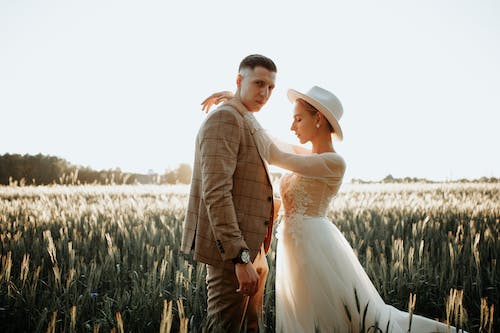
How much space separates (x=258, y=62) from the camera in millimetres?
2488

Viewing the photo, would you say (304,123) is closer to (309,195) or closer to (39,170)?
(309,195)

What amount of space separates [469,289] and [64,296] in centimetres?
385

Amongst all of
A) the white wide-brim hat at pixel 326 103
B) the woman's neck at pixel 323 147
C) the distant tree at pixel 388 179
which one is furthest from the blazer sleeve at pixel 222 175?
the distant tree at pixel 388 179

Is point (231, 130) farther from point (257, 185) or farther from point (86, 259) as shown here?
point (86, 259)

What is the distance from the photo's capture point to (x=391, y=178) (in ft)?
79.8

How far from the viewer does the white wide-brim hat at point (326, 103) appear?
2900 mm

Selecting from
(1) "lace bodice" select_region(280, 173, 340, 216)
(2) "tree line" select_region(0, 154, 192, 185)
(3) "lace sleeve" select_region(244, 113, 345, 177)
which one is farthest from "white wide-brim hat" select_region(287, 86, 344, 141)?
(2) "tree line" select_region(0, 154, 192, 185)

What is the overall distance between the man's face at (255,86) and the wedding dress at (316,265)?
5.0 inches

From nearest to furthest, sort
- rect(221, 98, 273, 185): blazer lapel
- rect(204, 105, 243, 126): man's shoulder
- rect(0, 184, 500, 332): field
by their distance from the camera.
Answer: rect(204, 105, 243, 126): man's shoulder, rect(221, 98, 273, 185): blazer lapel, rect(0, 184, 500, 332): field

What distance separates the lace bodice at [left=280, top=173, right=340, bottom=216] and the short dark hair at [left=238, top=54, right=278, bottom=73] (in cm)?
94

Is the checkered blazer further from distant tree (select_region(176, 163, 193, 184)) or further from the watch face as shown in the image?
distant tree (select_region(176, 163, 193, 184))

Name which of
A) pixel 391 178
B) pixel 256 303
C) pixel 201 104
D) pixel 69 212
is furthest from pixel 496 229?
pixel 391 178

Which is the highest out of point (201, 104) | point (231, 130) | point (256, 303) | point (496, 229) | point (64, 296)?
point (201, 104)

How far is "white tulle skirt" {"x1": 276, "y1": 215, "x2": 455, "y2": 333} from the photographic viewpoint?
2.61 m
